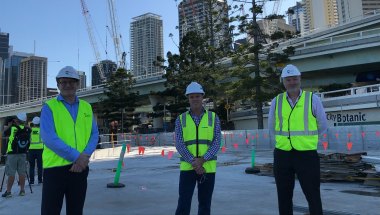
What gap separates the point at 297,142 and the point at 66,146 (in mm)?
2504

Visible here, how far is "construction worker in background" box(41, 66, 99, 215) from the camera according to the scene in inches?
146

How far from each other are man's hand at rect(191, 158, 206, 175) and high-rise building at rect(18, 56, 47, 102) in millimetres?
136695

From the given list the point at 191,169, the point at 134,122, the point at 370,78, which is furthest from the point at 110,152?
the point at 134,122

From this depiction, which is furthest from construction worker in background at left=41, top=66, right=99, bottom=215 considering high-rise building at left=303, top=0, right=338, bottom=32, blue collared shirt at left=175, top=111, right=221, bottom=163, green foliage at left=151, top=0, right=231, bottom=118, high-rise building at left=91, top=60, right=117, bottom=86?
high-rise building at left=303, top=0, right=338, bottom=32

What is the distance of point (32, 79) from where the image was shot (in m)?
134

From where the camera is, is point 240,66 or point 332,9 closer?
point 240,66

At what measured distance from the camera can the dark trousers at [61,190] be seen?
146 inches

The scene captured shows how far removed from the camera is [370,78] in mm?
41219

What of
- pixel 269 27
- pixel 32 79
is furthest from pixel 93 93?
pixel 32 79

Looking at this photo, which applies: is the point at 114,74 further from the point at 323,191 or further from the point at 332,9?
the point at 332,9

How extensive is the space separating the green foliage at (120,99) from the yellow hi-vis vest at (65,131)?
2036 inches

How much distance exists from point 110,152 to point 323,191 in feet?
55.5

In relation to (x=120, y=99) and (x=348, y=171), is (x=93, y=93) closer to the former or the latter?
(x=120, y=99)

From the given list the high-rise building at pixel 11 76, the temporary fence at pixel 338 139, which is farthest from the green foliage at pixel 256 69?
the high-rise building at pixel 11 76
